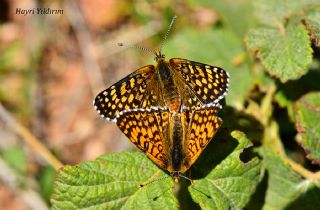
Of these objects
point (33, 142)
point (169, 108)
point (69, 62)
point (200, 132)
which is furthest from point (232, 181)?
point (69, 62)

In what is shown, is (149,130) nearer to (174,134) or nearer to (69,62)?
(174,134)

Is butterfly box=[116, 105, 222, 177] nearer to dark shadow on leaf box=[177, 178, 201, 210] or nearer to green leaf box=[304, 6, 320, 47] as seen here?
dark shadow on leaf box=[177, 178, 201, 210]

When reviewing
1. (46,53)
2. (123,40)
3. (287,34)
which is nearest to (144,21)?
(123,40)

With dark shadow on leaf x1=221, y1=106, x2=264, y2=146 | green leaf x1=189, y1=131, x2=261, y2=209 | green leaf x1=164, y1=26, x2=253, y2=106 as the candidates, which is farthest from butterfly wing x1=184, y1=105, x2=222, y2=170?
green leaf x1=164, y1=26, x2=253, y2=106

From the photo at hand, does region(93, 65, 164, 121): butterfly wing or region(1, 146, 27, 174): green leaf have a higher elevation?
region(1, 146, 27, 174): green leaf

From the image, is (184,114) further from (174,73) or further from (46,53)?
(46,53)
